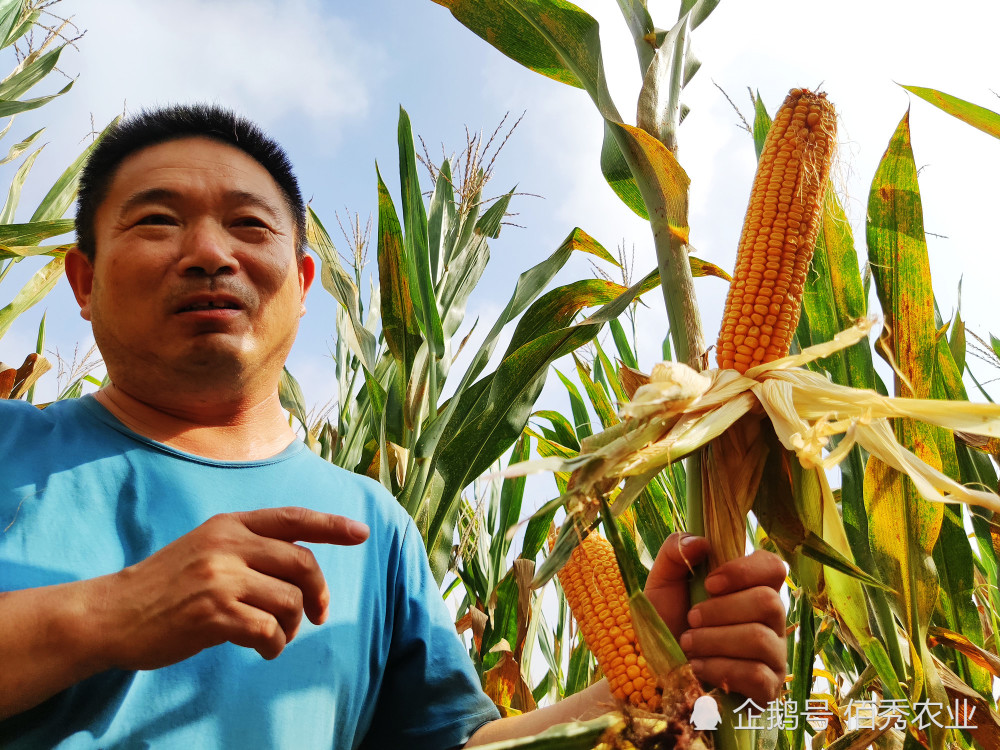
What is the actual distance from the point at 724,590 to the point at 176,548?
0.67 metres

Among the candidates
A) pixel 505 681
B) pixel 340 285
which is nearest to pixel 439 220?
pixel 340 285

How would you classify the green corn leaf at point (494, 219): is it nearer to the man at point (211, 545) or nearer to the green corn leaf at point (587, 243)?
the green corn leaf at point (587, 243)

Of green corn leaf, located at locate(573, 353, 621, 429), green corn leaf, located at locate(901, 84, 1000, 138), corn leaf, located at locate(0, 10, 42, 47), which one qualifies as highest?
corn leaf, located at locate(0, 10, 42, 47)

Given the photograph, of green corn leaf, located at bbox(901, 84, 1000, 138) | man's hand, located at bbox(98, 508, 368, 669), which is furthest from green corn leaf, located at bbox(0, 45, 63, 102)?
green corn leaf, located at bbox(901, 84, 1000, 138)

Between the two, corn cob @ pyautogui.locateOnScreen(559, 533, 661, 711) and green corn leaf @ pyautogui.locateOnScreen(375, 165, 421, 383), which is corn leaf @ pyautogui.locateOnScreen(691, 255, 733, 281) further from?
green corn leaf @ pyautogui.locateOnScreen(375, 165, 421, 383)

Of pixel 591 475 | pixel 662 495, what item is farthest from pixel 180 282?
pixel 662 495

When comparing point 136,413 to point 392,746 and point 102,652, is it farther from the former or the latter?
point 392,746

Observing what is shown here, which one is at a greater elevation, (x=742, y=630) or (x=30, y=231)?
(x=30, y=231)

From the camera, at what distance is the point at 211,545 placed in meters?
0.89

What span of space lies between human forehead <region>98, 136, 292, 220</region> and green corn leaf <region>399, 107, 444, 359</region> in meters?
0.41

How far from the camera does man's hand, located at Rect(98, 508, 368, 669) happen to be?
862 millimetres

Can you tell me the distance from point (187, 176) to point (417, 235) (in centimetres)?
64

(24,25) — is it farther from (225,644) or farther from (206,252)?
(225,644)

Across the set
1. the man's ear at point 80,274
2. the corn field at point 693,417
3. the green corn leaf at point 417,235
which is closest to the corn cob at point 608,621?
the corn field at point 693,417
